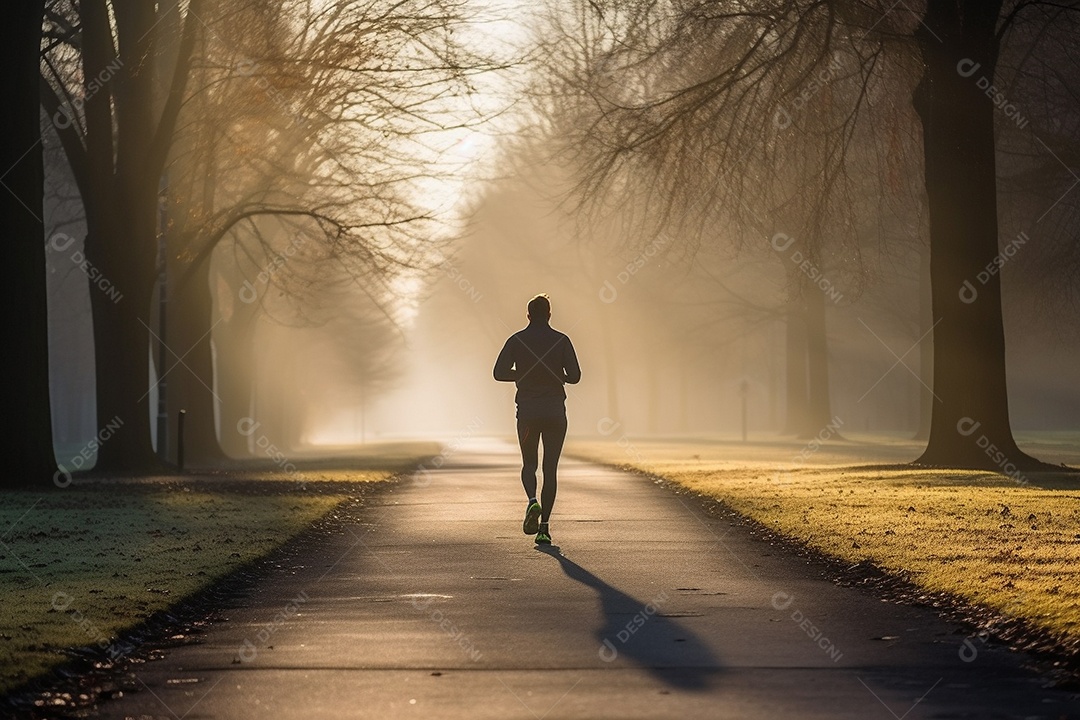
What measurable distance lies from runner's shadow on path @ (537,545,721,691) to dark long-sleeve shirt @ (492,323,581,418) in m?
3.29

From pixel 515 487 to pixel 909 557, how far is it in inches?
476

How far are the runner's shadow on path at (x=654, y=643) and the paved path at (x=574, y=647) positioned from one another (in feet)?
0.07

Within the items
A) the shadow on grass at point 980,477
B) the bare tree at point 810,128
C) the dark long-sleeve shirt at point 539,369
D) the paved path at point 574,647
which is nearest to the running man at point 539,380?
the dark long-sleeve shirt at point 539,369

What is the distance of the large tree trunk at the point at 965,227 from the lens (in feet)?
73.5

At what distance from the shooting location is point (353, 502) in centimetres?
2002

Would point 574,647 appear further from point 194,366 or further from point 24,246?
point 194,366

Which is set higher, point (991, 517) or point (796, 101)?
point (796, 101)

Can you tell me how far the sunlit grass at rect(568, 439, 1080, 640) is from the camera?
979cm

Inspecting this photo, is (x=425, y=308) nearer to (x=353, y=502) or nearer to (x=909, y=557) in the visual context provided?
(x=353, y=502)

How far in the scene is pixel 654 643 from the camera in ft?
27.1

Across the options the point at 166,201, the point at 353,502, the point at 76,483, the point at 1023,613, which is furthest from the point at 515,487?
the point at 1023,613

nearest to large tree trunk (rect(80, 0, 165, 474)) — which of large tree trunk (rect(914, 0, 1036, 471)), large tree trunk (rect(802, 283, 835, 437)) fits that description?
large tree trunk (rect(914, 0, 1036, 471))

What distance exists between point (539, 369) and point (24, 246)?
1100 centimetres

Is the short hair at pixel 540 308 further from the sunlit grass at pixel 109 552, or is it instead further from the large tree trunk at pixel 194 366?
the large tree trunk at pixel 194 366
